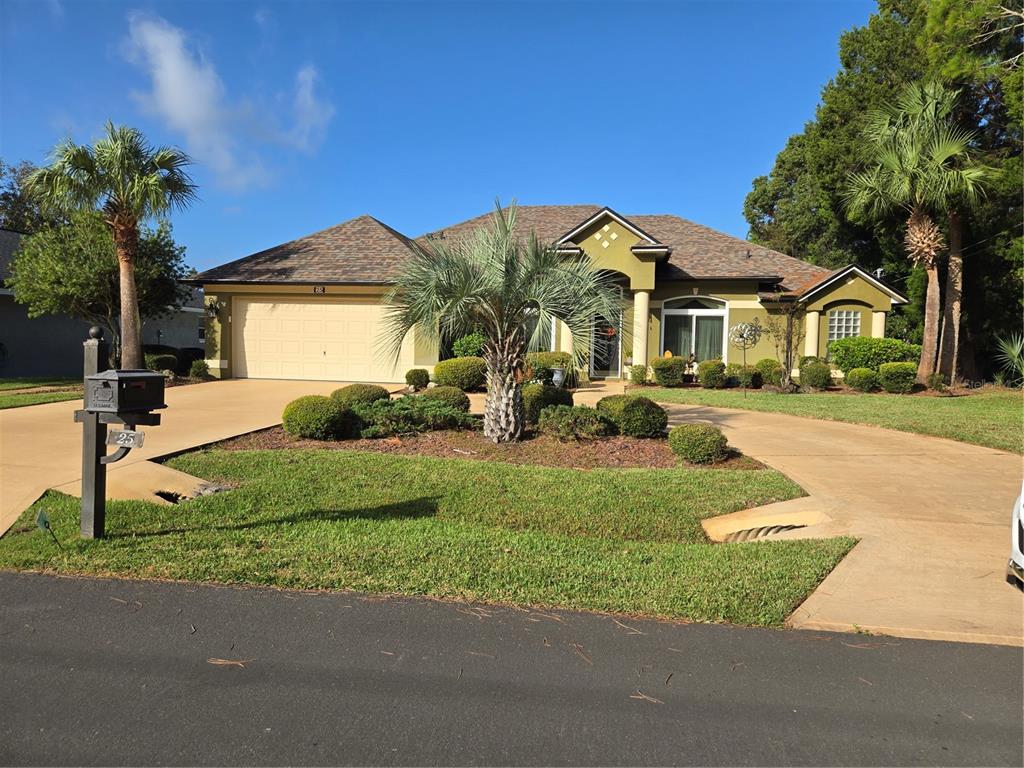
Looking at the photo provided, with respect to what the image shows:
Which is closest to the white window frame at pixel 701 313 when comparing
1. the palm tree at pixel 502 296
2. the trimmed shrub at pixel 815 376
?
the trimmed shrub at pixel 815 376

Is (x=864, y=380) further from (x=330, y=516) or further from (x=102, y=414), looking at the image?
(x=102, y=414)

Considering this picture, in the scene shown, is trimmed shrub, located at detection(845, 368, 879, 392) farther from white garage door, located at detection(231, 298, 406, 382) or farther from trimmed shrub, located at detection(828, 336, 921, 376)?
white garage door, located at detection(231, 298, 406, 382)

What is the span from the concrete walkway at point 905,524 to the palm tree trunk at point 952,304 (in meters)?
10.9

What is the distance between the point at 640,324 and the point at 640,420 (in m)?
11.3

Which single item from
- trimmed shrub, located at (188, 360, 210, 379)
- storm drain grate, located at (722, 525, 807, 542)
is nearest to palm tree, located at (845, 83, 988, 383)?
storm drain grate, located at (722, 525, 807, 542)

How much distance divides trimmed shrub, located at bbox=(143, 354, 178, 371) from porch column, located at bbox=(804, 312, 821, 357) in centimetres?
1970

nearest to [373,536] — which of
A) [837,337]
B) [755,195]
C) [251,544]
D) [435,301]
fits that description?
[251,544]

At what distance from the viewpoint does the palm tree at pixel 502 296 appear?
891 centimetres

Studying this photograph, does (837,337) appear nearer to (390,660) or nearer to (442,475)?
(442,475)

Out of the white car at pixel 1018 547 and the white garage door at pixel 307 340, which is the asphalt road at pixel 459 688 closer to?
the white car at pixel 1018 547

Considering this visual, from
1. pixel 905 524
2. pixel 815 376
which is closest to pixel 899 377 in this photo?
pixel 815 376

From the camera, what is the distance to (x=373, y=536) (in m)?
A: 5.61

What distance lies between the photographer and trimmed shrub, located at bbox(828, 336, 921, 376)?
19828 mm

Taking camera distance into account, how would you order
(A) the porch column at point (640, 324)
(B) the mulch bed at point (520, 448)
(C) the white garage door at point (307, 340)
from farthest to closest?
(A) the porch column at point (640, 324), (C) the white garage door at point (307, 340), (B) the mulch bed at point (520, 448)
